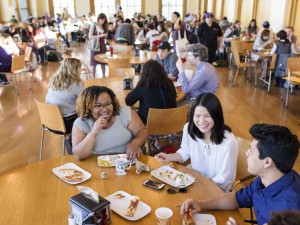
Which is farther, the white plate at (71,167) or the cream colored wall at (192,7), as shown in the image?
the cream colored wall at (192,7)

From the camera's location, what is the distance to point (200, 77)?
12.3 feet

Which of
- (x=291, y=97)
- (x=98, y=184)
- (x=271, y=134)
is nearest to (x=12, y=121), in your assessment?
(x=98, y=184)

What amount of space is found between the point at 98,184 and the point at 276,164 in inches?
37.5

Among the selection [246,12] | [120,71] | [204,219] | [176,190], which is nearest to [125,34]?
[120,71]

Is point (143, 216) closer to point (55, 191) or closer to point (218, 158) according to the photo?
point (55, 191)

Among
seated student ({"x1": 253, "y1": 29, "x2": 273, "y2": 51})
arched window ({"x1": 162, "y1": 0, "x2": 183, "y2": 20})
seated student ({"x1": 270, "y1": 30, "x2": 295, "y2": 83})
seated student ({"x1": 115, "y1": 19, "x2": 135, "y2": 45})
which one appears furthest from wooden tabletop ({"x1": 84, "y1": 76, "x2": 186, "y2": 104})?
arched window ({"x1": 162, "y1": 0, "x2": 183, "y2": 20})

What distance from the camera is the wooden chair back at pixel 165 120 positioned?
2.97 m

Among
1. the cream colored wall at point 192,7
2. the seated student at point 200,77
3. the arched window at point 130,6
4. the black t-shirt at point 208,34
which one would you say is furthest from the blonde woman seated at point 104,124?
the cream colored wall at point 192,7

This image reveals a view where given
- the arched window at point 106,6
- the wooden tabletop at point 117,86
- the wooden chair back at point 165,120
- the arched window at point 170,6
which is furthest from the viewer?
the arched window at point 170,6

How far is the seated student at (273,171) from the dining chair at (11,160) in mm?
1093

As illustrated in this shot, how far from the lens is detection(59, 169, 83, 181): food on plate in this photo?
1.87 metres

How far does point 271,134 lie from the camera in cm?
142

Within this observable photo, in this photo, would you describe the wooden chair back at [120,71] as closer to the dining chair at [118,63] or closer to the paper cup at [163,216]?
the dining chair at [118,63]

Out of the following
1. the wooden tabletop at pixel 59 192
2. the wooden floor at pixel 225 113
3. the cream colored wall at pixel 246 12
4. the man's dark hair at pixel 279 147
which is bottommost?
the wooden floor at pixel 225 113
